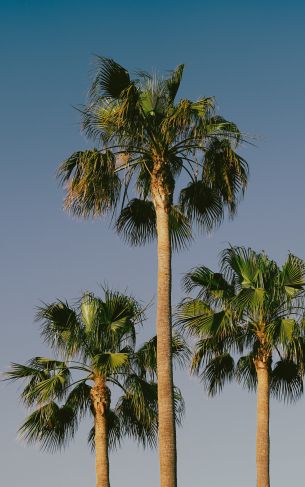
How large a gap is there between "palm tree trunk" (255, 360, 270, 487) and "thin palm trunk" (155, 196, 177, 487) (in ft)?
17.7

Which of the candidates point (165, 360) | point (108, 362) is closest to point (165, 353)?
point (165, 360)

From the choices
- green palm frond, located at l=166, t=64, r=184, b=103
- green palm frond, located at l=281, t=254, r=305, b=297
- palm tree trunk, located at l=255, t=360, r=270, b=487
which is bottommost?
palm tree trunk, located at l=255, t=360, r=270, b=487

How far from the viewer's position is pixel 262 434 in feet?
80.4

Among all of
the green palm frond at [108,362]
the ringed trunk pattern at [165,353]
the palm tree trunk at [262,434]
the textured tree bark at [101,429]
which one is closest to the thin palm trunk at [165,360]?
the ringed trunk pattern at [165,353]

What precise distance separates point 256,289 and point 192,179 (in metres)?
3.64

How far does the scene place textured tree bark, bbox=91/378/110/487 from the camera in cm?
2473

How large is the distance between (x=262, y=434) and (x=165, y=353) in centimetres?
563

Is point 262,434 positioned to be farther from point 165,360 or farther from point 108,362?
point 165,360

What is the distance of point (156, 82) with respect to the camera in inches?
900

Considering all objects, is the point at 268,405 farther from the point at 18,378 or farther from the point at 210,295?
the point at 18,378

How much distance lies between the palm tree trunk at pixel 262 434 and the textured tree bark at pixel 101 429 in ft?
11.7

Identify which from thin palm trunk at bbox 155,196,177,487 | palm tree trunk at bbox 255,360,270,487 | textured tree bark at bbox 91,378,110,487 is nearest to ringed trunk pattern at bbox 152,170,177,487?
thin palm trunk at bbox 155,196,177,487

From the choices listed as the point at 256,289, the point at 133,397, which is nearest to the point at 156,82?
the point at 256,289

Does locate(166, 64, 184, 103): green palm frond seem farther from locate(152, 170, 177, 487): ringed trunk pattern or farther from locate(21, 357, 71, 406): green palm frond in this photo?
locate(21, 357, 71, 406): green palm frond
